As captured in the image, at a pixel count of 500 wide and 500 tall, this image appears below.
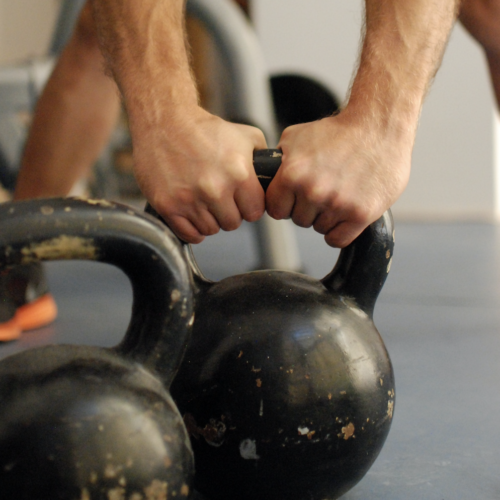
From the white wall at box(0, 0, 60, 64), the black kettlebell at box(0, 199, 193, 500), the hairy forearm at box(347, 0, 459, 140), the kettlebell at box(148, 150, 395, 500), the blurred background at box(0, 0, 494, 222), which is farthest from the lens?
the white wall at box(0, 0, 60, 64)

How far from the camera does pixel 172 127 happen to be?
66 centimetres

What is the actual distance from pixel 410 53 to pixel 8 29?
4.99 metres

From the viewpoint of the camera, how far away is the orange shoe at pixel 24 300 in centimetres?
128

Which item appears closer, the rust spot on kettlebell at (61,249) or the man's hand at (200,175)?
the rust spot on kettlebell at (61,249)

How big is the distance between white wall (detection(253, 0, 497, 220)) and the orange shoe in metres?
2.35

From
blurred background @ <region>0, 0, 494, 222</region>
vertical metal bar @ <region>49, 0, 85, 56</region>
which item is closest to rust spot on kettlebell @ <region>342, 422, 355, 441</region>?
vertical metal bar @ <region>49, 0, 85, 56</region>

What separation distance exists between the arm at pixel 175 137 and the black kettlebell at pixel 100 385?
0.16 meters

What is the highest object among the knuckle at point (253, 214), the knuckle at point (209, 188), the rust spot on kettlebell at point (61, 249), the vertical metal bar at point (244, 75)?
the rust spot on kettlebell at point (61, 249)

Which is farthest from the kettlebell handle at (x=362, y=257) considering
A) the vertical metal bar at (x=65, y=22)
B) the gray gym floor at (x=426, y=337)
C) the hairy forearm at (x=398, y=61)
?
the vertical metal bar at (x=65, y=22)

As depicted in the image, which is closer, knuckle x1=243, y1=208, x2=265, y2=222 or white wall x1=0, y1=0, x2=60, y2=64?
knuckle x1=243, y1=208, x2=265, y2=222

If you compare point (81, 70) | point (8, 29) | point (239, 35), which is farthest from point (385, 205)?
point (8, 29)

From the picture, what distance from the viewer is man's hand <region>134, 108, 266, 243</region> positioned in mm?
609

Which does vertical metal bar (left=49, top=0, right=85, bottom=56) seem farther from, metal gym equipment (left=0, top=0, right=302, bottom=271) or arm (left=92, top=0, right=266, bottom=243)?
arm (left=92, top=0, right=266, bottom=243)

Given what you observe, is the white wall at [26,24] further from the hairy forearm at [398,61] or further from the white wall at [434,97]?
the hairy forearm at [398,61]
